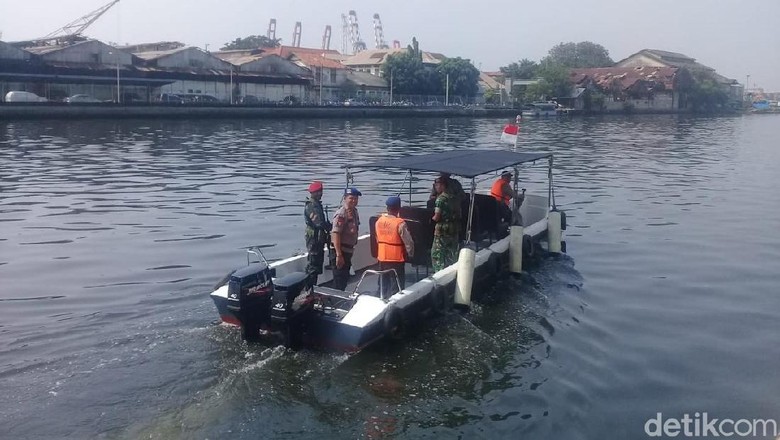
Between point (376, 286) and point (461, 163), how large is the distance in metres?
2.59

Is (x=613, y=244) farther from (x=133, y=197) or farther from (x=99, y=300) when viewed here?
(x=133, y=197)

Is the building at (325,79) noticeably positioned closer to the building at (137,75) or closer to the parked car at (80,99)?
the building at (137,75)

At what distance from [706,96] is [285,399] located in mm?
133913

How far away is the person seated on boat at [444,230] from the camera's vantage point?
12.2 m

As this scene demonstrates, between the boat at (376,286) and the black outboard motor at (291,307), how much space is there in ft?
0.04

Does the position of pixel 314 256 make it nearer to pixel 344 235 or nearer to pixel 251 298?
pixel 344 235

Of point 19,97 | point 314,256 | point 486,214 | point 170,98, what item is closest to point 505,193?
point 486,214

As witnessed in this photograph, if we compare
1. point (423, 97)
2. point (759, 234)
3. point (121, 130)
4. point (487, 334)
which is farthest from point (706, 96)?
point (487, 334)

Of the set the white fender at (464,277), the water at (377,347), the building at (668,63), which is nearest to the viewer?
the water at (377,347)

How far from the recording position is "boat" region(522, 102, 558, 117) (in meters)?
98.3

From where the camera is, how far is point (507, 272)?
14477 mm

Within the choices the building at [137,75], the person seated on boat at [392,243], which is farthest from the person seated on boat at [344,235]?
the building at [137,75]

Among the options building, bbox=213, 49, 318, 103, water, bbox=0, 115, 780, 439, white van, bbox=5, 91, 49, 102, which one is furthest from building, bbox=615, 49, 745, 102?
water, bbox=0, 115, 780, 439

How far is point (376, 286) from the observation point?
41.2 ft
